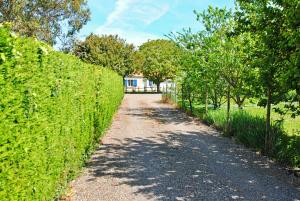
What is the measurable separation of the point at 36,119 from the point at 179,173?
16.4ft

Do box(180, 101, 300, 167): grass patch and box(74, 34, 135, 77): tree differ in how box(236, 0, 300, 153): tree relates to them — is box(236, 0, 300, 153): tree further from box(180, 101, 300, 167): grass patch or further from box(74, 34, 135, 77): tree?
box(74, 34, 135, 77): tree

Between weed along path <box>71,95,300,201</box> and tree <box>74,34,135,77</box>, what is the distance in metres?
44.6

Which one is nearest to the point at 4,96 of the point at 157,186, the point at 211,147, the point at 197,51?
the point at 157,186

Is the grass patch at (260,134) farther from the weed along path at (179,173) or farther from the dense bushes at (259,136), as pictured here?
the weed along path at (179,173)

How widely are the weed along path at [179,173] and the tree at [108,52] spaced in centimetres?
4463

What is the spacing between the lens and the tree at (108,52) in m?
57.8

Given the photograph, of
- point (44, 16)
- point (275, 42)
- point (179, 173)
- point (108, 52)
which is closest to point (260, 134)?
point (275, 42)

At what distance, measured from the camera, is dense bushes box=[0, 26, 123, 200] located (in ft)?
12.7

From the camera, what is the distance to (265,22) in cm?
999

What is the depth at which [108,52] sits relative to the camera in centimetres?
5925

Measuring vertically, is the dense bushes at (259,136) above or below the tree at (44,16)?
below

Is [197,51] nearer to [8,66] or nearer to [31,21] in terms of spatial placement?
[8,66]

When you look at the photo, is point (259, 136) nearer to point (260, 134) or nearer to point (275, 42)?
point (260, 134)

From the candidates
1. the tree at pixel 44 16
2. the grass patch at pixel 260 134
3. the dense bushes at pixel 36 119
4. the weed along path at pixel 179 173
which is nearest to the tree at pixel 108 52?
the tree at pixel 44 16
